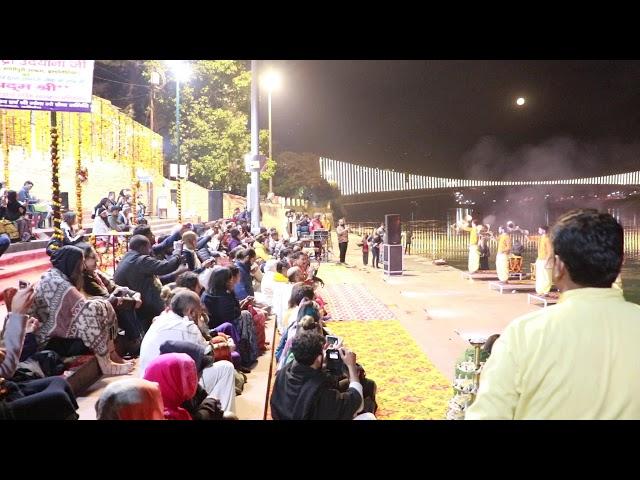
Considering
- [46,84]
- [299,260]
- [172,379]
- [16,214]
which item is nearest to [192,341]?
[172,379]

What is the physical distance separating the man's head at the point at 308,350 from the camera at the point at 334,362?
20.9 inches

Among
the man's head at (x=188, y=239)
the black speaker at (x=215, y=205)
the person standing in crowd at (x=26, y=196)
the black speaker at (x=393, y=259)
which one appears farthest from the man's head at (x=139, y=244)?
the black speaker at (x=215, y=205)

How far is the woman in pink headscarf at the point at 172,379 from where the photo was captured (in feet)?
9.08

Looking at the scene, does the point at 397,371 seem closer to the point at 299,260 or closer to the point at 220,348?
the point at 220,348

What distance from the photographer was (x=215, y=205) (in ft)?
67.3

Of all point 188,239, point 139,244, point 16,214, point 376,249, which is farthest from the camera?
point 376,249

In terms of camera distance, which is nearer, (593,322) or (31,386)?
(593,322)

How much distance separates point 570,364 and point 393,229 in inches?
514

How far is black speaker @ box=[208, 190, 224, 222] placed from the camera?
2036 cm

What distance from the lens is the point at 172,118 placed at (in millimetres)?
24906
